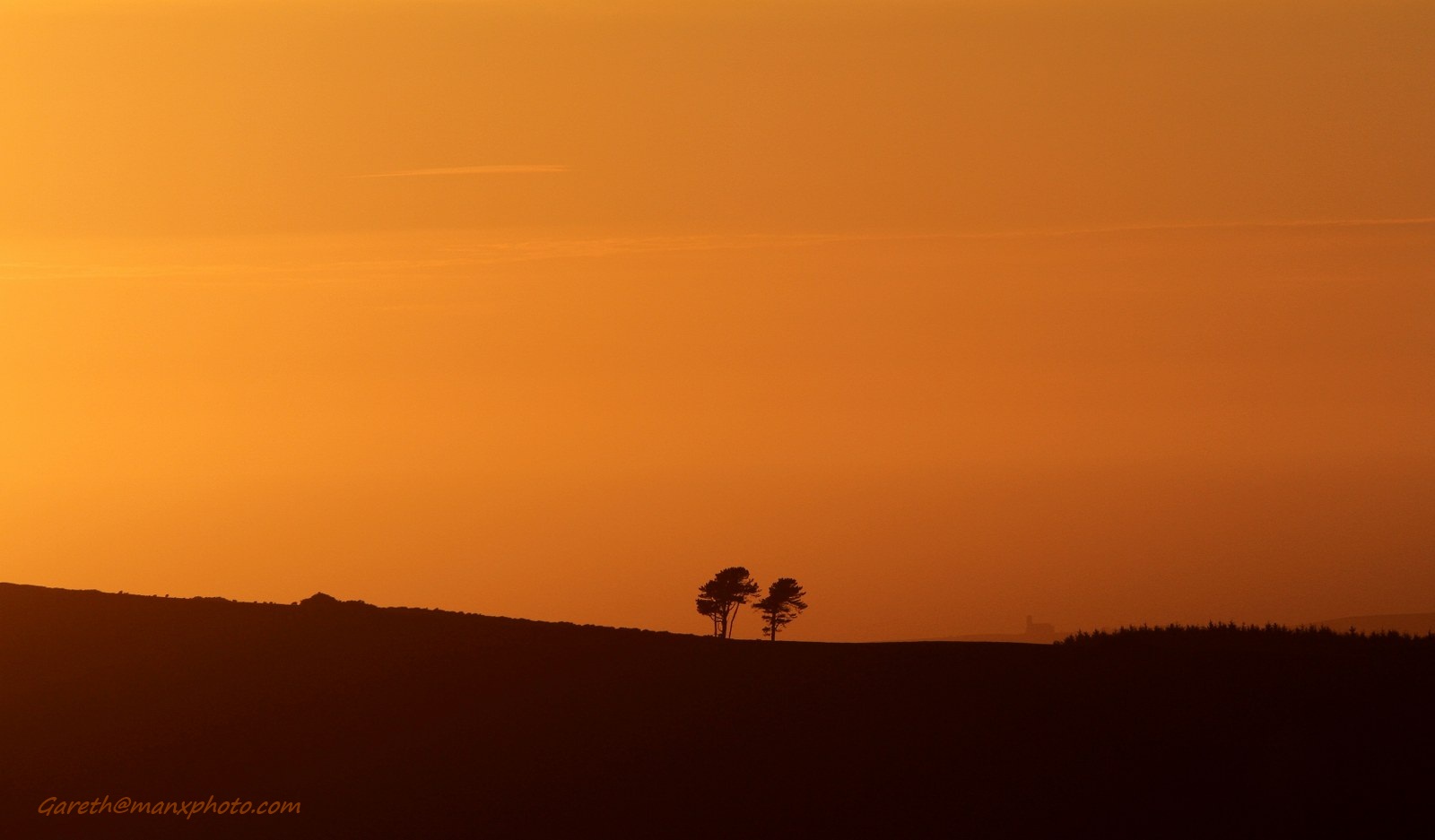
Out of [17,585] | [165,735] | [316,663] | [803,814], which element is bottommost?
[803,814]

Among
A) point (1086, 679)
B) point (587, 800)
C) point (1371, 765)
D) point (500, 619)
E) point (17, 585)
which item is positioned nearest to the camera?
point (1371, 765)

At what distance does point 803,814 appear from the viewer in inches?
1393

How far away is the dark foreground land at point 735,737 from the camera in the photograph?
114 feet

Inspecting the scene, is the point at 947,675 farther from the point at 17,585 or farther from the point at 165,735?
the point at 17,585

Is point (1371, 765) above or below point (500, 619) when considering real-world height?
below

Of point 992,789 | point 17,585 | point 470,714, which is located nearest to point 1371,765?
point 992,789

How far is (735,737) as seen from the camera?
39938 mm

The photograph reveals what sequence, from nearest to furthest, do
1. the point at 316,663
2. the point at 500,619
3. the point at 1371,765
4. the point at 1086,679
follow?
the point at 1371,765 → the point at 1086,679 → the point at 316,663 → the point at 500,619

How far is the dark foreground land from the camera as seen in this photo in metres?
34.9

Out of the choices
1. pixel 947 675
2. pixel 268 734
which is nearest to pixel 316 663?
pixel 268 734

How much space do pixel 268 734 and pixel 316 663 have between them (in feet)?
19.4

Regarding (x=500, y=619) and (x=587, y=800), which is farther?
(x=500, y=619)

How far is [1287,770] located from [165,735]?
2697cm

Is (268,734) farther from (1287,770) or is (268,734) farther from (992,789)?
(1287,770)
